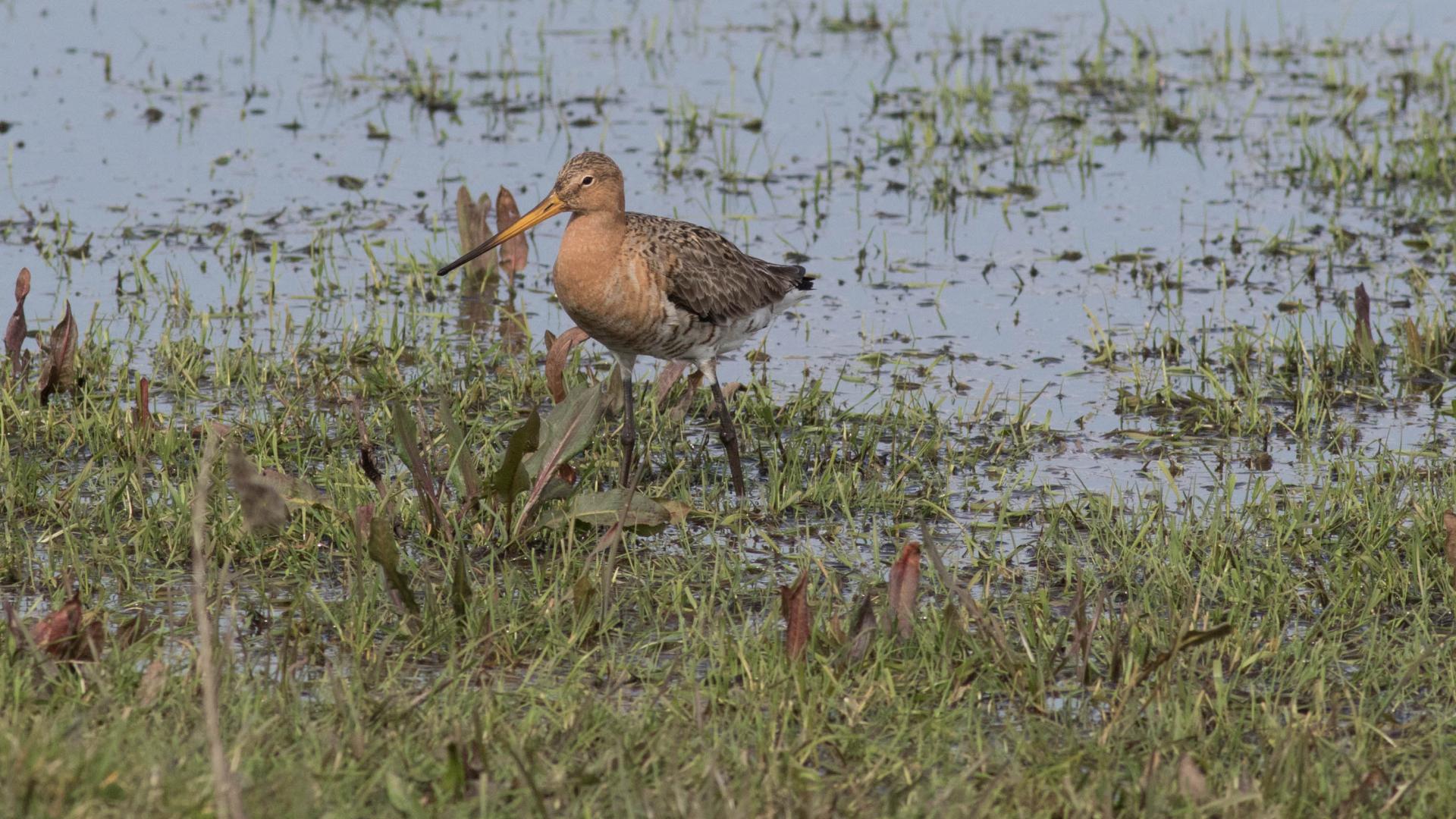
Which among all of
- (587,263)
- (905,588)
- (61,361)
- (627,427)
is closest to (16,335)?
(61,361)

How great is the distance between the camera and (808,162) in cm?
1127

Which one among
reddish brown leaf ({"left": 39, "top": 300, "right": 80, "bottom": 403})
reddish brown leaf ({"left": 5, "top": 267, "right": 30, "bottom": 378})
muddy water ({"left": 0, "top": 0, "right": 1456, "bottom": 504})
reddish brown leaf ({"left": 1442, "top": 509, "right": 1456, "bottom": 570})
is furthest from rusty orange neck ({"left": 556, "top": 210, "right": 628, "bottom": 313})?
reddish brown leaf ({"left": 1442, "top": 509, "right": 1456, "bottom": 570})

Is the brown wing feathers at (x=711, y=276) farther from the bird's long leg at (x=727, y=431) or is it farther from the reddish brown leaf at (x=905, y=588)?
the reddish brown leaf at (x=905, y=588)

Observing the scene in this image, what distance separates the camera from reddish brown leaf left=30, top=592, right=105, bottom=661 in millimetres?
4465

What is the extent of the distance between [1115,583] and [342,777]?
2.62m

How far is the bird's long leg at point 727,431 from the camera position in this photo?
6508mm

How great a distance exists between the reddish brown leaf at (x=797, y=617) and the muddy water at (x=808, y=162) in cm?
200

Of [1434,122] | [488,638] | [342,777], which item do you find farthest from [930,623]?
[1434,122]

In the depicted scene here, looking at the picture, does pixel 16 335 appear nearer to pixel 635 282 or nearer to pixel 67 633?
pixel 635 282

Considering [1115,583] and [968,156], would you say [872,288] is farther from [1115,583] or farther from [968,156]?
[1115,583]

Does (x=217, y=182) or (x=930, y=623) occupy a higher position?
(x=217, y=182)

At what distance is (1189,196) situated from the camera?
35.3ft

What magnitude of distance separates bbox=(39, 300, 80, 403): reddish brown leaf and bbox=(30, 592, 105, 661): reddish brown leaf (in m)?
2.43

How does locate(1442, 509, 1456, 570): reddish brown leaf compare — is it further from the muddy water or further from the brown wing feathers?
the brown wing feathers
